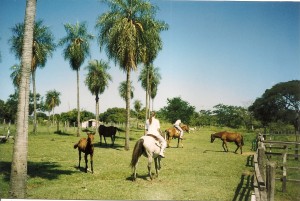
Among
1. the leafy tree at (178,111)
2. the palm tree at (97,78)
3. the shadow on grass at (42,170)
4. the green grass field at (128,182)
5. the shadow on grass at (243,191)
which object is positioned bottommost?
the shadow on grass at (243,191)

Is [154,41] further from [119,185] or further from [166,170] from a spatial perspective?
[119,185]

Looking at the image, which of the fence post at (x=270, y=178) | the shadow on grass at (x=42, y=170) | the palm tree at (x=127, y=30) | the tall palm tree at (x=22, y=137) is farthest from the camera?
the palm tree at (x=127, y=30)

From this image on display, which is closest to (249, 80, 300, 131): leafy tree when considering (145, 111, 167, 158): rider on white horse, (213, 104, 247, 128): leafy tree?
(213, 104, 247, 128): leafy tree

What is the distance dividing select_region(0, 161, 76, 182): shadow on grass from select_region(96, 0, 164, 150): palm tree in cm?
895

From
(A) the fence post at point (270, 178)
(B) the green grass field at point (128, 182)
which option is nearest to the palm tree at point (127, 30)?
(B) the green grass field at point (128, 182)

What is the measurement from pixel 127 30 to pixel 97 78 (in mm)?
20297

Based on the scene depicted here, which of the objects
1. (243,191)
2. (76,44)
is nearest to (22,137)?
(243,191)

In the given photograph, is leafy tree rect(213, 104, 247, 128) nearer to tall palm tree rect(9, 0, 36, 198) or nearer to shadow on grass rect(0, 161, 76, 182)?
shadow on grass rect(0, 161, 76, 182)

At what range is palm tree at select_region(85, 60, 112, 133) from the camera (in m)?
37.4

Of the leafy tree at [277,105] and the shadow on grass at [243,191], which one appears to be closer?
the shadow on grass at [243,191]

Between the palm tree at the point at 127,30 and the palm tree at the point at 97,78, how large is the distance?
1868 cm

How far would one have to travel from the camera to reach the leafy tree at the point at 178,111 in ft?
179

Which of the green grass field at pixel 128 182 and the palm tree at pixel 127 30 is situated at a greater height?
the palm tree at pixel 127 30

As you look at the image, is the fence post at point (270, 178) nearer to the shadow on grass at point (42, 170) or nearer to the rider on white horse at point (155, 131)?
the rider on white horse at point (155, 131)
